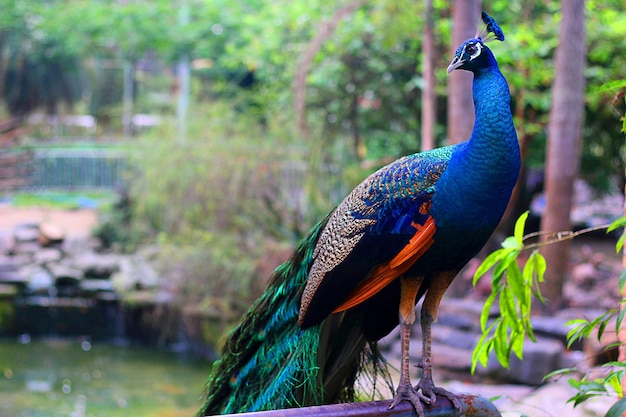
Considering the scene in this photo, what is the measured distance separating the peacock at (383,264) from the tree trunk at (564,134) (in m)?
4.73

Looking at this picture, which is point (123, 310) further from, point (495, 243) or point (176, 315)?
point (495, 243)

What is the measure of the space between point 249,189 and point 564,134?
3.54 meters

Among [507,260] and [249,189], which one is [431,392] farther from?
[249,189]

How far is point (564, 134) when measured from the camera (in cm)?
692

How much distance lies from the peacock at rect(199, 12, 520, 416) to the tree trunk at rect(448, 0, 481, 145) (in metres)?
4.52

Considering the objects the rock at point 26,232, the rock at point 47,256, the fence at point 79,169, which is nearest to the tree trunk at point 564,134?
the rock at point 47,256

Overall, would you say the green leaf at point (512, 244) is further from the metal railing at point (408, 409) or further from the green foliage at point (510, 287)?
the metal railing at point (408, 409)

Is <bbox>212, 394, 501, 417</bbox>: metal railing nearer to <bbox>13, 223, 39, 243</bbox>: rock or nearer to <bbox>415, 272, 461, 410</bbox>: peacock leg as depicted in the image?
<bbox>415, 272, 461, 410</bbox>: peacock leg

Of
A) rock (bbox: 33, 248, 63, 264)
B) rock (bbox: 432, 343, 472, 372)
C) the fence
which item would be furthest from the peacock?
the fence

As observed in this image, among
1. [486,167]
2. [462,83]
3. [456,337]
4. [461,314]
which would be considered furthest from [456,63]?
[461,314]

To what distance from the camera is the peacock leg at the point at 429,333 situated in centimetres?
238

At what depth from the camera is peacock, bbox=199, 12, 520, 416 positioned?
7.20 feet

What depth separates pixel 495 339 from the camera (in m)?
2.45

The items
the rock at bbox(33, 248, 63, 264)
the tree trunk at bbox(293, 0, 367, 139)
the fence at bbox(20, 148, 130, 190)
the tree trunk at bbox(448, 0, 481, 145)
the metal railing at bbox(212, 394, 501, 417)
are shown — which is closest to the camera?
the metal railing at bbox(212, 394, 501, 417)
